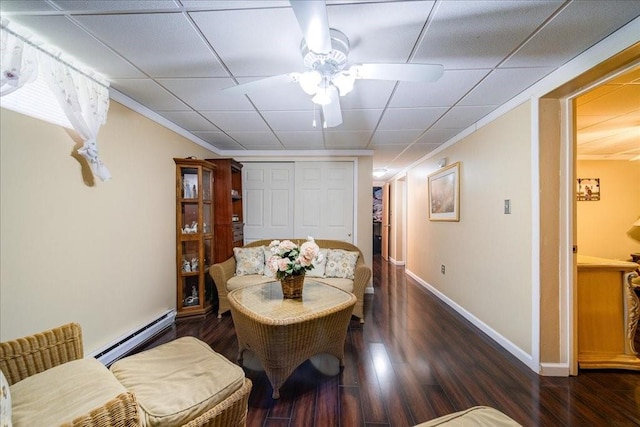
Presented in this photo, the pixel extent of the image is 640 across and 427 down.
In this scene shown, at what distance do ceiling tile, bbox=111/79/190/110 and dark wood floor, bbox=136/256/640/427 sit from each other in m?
2.32

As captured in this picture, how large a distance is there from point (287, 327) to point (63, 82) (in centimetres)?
220

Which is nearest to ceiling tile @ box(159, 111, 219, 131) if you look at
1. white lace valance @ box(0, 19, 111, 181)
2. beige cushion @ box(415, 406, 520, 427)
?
white lace valance @ box(0, 19, 111, 181)

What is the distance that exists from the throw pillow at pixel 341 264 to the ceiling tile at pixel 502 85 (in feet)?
6.70

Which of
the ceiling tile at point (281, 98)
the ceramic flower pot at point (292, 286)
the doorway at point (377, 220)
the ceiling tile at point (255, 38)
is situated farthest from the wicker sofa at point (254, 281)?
the doorway at point (377, 220)

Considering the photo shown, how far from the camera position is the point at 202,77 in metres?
1.82

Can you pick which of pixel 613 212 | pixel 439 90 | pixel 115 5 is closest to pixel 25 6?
pixel 115 5

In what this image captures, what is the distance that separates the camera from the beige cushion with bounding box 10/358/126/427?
0.88 meters

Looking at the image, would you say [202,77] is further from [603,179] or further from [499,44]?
[603,179]

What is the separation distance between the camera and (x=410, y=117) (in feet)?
8.32

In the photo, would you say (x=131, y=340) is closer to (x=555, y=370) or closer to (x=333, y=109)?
(x=333, y=109)

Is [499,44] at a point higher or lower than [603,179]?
higher

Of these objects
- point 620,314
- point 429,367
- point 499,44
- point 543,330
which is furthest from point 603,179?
point 429,367

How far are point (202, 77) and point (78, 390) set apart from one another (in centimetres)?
197

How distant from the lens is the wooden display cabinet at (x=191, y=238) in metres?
2.85
